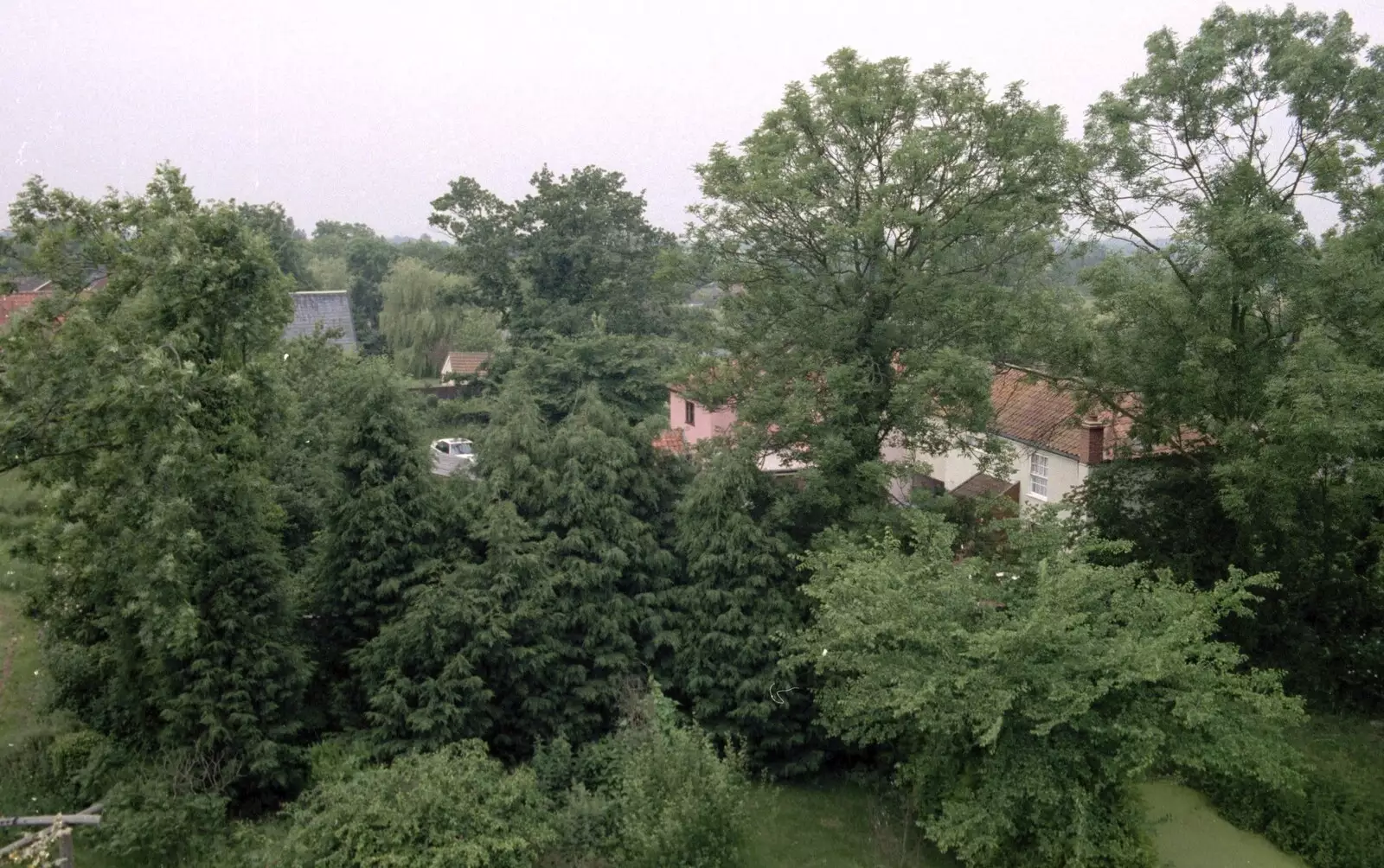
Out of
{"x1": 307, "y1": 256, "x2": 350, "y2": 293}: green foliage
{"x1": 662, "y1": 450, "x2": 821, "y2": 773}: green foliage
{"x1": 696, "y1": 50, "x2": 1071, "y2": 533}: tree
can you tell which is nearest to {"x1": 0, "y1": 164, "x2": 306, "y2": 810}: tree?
{"x1": 662, "y1": 450, "x2": 821, "y2": 773}: green foliage

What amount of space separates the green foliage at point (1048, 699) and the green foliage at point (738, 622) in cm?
232

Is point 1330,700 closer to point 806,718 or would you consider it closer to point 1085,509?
point 1085,509

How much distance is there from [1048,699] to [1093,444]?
38.8 feet

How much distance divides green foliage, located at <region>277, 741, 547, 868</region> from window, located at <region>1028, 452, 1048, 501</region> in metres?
15.8

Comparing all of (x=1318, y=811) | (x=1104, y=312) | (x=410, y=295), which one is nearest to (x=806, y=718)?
(x=1318, y=811)

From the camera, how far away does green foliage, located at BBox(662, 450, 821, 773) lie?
14.4m

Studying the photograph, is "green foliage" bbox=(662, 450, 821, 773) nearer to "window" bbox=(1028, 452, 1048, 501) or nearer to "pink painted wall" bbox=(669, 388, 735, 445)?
"window" bbox=(1028, 452, 1048, 501)

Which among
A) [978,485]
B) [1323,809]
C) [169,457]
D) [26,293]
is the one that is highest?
[26,293]

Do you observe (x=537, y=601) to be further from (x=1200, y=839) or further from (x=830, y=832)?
(x=1200, y=839)

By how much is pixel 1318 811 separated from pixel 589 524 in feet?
35.5

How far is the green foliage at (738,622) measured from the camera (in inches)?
→ 566

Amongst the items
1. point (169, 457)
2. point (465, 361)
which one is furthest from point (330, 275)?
point (169, 457)

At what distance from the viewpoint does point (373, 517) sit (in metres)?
14.3

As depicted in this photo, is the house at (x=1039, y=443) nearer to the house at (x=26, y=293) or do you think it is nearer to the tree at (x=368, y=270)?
the house at (x=26, y=293)
